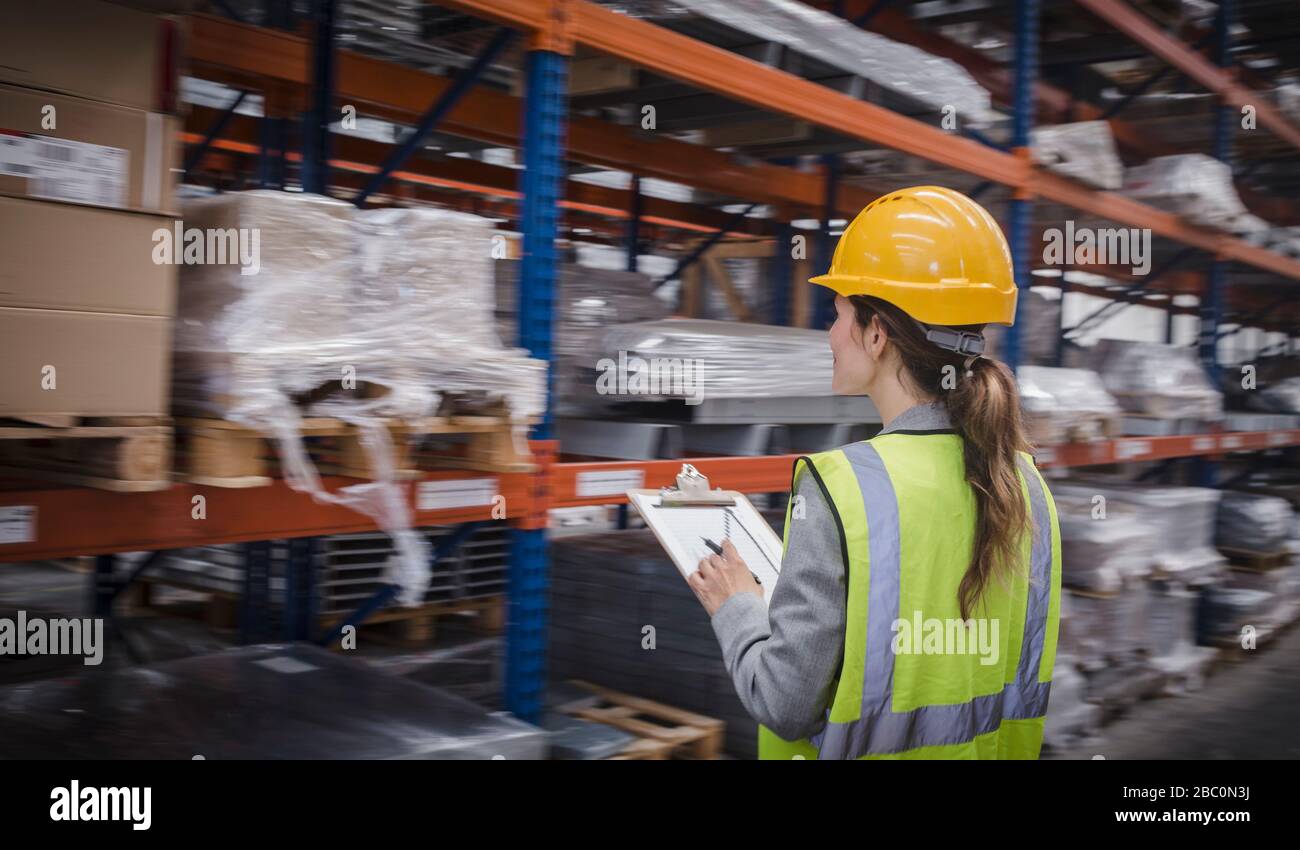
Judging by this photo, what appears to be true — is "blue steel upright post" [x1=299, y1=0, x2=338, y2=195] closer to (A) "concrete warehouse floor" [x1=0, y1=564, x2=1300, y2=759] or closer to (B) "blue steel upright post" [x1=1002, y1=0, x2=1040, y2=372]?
(A) "concrete warehouse floor" [x1=0, y1=564, x2=1300, y2=759]

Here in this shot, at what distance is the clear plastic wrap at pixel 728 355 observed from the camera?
3979 millimetres

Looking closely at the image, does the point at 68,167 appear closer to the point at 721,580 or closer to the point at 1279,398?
the point at 721,580

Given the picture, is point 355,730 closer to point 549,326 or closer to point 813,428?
point 549,326

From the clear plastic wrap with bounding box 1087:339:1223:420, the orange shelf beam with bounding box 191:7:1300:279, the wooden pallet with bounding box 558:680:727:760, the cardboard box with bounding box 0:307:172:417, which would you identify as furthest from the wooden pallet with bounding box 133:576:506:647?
the clear plastic wrap with bounding box 1087:339:1223:420

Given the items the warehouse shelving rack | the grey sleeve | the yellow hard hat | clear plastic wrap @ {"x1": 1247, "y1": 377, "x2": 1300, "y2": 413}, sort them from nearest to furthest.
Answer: the grey sleeve
the yellow hard hat
the warehouse shelving rack
clear plastic wrap @ {"x1": 1247, "y1": 377, "x2": 1300, "y2": 413}

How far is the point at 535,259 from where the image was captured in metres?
3.20

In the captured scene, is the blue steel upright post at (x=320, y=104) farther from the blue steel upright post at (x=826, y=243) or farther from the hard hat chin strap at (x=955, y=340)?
the blue steel upright post at (x=826, y=243)

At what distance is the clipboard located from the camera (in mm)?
2170

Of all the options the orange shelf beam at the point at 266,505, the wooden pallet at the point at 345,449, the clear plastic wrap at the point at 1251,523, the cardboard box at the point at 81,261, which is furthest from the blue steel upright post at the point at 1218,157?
the cardboard box at the point at 81,261

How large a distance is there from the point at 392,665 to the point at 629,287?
105 inches

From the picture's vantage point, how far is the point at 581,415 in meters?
4.12

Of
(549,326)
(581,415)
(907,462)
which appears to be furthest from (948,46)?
(907,462)

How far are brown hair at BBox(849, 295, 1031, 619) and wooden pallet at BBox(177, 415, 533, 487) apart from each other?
128 centimetres

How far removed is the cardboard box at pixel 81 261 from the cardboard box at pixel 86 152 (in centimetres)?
3
